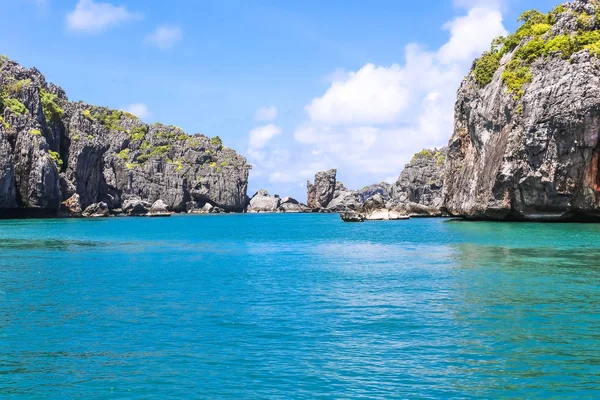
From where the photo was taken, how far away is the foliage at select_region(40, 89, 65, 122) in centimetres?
14950

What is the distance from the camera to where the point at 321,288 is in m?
28.9

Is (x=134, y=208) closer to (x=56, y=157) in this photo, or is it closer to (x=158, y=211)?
(x=158, y=211)

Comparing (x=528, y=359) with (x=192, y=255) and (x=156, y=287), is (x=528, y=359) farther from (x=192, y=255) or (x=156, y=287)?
(x=192, y=255)

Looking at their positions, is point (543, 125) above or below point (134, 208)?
above

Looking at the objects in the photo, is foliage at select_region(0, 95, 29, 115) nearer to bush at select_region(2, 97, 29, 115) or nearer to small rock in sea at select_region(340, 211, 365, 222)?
bush at select_region(2, 97, 29, 115)

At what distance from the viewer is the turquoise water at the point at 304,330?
13.8m

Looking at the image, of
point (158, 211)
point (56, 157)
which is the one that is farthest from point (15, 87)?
point (158, 211)

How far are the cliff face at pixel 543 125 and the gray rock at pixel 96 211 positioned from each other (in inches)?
3910

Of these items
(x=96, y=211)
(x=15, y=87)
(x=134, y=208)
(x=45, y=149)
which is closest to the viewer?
(x=45, y=149)

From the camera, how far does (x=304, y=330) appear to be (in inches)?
757

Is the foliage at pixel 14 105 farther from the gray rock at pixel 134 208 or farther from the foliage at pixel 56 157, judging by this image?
the gray rock at pixel 134 208

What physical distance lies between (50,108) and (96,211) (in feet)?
104

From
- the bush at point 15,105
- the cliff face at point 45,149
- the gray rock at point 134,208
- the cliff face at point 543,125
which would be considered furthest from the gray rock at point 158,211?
the cliff face at point 543,125

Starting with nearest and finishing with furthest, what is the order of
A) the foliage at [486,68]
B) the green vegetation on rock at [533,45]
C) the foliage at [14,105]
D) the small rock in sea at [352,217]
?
the green vegetation on rock at [533,45], the foliage at [486,68], the small rock in sea at [352,217], the foliage at [14,105]
